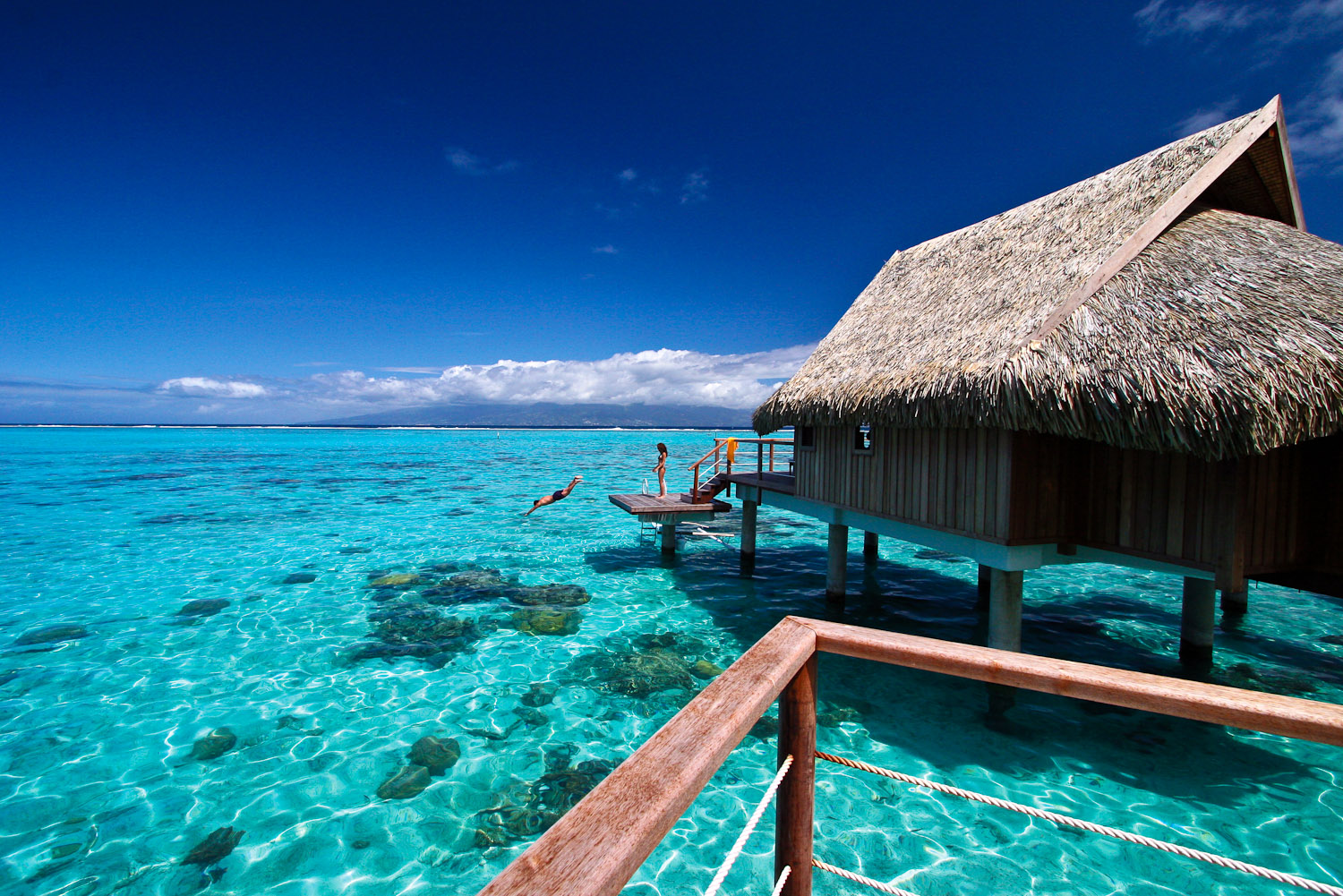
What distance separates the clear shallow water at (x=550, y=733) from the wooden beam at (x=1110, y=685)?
411 cm

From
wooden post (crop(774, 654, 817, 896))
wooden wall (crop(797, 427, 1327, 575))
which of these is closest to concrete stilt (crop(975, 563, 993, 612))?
wooden wall (crop(797, 427, 1327, 575))

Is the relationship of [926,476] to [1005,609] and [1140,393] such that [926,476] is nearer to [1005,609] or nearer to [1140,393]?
[1005,609]

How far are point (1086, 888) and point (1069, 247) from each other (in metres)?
6.64

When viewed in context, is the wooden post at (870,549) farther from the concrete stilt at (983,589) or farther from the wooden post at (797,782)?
the wooden post at (797,782)

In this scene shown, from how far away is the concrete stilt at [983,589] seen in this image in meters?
10.9

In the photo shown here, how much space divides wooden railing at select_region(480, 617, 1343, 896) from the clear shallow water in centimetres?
388

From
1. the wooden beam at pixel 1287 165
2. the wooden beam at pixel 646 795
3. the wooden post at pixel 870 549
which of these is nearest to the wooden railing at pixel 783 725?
the wooden beam at pixel 646 795

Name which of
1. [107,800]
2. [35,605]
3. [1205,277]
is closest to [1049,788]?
[1205,277]

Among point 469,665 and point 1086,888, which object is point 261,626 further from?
point 1086,888

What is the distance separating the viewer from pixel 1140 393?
5531 mm

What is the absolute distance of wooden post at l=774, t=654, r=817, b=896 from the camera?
6.57 feet

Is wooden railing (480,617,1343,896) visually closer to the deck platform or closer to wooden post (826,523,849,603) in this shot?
wooden post (826,523,849,603)

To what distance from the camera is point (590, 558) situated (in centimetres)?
1489

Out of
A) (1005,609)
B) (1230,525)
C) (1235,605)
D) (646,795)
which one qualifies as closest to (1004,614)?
(1005,609)
